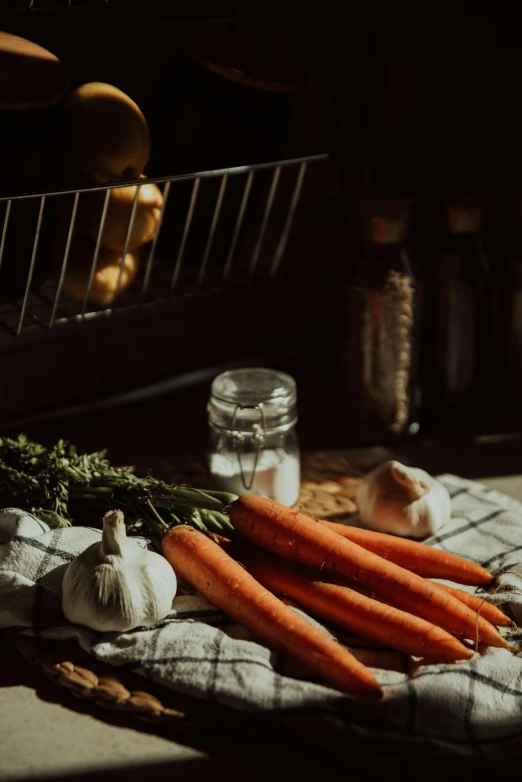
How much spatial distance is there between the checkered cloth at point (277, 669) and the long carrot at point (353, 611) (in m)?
0.02

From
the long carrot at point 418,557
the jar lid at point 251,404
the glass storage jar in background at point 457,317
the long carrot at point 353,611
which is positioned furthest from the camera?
the glass storage jar in background at point 457,317

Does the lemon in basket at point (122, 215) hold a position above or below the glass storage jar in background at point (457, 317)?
above

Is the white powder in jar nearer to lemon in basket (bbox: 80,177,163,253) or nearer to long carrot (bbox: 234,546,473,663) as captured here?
long carrot (bbox: 234,546,473,663)

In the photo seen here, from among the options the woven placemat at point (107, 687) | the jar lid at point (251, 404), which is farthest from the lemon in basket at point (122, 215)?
the woven placemat at point (107, 687)

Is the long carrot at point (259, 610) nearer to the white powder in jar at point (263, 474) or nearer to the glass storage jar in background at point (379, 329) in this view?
the white powder in jar at point (263, 474)

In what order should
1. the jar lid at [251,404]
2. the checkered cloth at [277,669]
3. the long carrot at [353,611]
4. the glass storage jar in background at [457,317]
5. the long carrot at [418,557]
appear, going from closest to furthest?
the checkered cloth at [277,669] → the long carrot at [353,611] → the long carrot at [418,557] → the jar lid at [251,404] → the glass storage jar in background at [457,317]

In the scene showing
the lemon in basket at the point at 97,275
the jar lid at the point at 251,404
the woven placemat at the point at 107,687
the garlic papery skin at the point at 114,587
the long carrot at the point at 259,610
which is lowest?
the woven placemat at the point at 107,687

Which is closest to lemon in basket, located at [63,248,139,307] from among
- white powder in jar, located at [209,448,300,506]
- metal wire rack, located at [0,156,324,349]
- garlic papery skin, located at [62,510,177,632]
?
metal wire rack, located at [0,156,324,349]

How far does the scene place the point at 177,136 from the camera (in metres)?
1.03

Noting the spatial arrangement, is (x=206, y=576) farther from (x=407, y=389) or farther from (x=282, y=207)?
(x=282, y=207)

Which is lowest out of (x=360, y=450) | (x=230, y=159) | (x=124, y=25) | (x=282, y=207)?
(x=360, y=450)

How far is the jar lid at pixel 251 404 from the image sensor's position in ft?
3.45

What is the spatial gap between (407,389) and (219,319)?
0.96ft

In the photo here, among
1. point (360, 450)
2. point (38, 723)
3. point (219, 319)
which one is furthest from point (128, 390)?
point (38, 723)
